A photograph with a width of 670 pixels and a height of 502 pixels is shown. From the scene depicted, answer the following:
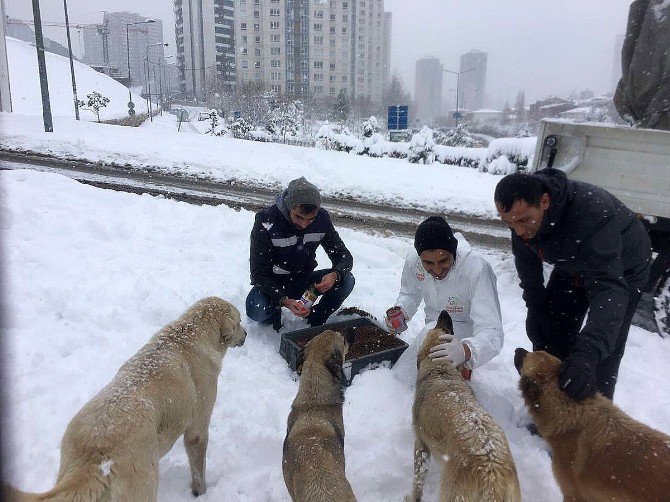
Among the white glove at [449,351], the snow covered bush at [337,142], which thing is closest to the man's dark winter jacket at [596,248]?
the white glove at [449,351]

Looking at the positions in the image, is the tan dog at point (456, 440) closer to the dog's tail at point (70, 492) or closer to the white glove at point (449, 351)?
the white glove at point (449, 351)

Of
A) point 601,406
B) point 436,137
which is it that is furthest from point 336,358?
point 436,137

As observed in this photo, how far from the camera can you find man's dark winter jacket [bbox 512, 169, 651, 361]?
9.06ft

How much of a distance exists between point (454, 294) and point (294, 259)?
76.5 inches

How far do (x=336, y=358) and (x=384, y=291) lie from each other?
9.23 feet

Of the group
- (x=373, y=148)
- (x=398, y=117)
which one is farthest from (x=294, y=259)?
(x=398, y=117)

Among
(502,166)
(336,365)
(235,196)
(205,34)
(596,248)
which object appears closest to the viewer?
(596,248)

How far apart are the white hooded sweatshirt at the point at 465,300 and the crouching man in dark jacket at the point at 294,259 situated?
1072mm

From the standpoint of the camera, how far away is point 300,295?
5.24 metres

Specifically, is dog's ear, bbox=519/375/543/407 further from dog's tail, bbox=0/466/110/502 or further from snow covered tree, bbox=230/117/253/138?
snow covered tree, bbox=230/117/253/138

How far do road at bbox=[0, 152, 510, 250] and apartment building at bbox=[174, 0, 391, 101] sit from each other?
65468 millimetres

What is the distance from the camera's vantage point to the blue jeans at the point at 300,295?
4891mm

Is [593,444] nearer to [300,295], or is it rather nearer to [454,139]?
[300,295]

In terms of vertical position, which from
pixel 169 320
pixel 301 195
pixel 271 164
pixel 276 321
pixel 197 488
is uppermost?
pixel 301 195
